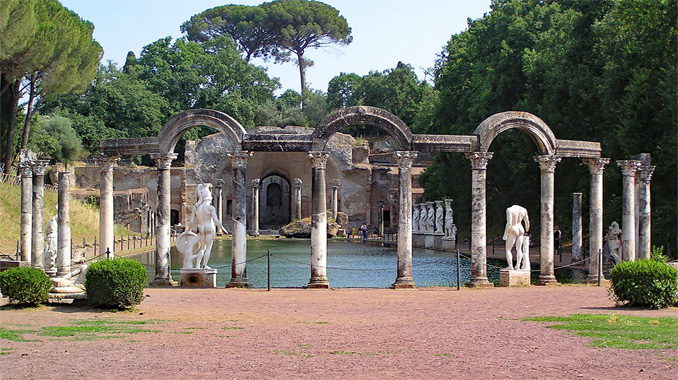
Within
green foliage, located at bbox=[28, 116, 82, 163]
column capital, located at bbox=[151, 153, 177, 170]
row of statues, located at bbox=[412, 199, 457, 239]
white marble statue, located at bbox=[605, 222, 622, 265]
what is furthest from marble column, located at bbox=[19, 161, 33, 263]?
green foliage, located at bbox=[28, 116, 82, 163]

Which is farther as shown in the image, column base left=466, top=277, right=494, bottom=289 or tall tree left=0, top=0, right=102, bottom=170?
tall tree left=0, top=0, right=102, bottom=170

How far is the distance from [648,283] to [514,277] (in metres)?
5.85

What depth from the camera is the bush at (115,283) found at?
14703 millimetres

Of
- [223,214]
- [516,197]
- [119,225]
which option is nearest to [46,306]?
[516,197]

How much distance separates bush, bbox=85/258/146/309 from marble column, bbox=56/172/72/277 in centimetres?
513

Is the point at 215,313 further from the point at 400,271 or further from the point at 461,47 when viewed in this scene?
the point at 461,47

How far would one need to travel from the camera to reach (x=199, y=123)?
2016 centimetres

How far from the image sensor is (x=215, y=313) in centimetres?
1531

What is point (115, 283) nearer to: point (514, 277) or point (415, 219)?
point (514, 277)

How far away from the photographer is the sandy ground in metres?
9.81

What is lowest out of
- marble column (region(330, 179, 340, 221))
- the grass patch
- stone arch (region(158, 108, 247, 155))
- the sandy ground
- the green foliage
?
the sandy ground

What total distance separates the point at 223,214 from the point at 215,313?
50113 mm

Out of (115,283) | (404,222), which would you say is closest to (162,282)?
(115,283)

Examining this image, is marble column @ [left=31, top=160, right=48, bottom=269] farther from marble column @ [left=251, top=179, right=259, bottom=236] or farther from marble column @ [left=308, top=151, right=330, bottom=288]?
marble column @ [left=251, top=179, right=259, bottom=236]
